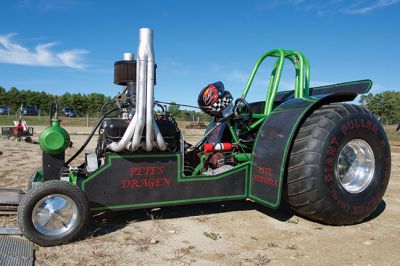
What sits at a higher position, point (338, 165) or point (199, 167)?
point (338, 165)

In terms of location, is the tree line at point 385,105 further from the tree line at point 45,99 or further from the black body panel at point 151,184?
the black body panel at point 151,184

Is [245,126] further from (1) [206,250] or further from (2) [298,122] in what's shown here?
(1) [206,250]

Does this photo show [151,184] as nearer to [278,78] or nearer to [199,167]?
[199,167]

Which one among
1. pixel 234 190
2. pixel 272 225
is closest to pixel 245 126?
pixel 234 190

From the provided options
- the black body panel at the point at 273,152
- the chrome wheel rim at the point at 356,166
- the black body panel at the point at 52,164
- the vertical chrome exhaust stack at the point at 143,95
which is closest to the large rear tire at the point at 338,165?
the chrome wheel rim at the point at 356,166

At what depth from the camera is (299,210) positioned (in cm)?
417

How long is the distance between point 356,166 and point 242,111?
4.91ft

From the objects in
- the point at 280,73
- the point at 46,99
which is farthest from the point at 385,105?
the point at 280,73

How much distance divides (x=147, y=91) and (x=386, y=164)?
288cm

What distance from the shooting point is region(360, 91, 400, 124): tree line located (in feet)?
181

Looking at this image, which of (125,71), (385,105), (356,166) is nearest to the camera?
(125,71)

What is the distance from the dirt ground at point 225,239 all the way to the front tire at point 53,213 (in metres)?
0.11

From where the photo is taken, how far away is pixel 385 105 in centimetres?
5756

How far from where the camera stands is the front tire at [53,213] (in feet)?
11.3
